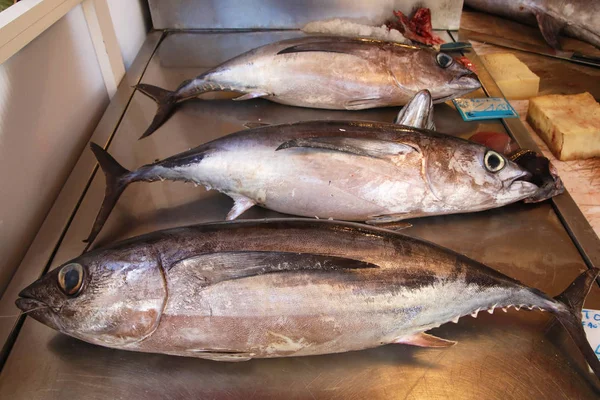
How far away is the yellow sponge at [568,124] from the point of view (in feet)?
7.25

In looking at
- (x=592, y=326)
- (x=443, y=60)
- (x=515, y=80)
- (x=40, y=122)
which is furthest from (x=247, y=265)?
(x=515, y=80)

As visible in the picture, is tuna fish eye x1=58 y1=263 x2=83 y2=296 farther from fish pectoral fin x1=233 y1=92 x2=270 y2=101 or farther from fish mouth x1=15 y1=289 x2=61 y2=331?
fish pectoral fin x1=233 y1=92 x2=270 y2=101

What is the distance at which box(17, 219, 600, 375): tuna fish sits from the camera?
116 cm

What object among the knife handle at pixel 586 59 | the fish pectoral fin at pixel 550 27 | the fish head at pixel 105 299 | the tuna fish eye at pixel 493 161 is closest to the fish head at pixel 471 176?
the tuna fish eye at pixel 493 161

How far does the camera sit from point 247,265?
46.6 inches

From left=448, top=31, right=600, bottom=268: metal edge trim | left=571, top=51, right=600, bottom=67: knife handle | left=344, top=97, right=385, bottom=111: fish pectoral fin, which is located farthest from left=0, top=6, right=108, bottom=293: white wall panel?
left=571, top=51, right=600, bottom=67: knife handle

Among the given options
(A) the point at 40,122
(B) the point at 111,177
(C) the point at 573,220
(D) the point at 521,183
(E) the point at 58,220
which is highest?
(A) the point at 40,122

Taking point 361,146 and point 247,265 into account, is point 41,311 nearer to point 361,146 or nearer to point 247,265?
point 247,265

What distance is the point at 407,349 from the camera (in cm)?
131

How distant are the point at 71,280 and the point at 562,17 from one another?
12.0 feet

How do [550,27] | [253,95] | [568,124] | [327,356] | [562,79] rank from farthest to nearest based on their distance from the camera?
[550,27]
[562,79]
[253,95]
[568,124]
[327,356]

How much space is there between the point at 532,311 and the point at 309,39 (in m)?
1.66

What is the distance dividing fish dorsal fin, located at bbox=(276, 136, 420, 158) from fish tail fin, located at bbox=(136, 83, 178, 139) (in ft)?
2.94

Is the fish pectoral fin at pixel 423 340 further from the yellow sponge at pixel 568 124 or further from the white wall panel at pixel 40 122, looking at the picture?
the yellow sponge at pixel 568 124
